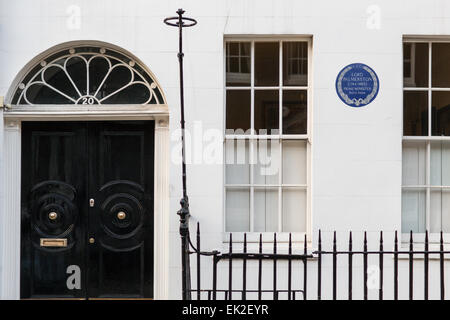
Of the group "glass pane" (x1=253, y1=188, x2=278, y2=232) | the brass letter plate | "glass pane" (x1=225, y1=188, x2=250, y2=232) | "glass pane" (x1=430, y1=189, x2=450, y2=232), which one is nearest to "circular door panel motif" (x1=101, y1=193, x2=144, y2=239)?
the brass letter plate

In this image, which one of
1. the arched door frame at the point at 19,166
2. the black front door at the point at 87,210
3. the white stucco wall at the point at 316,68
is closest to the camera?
the white stucco wall at the point at 316,68

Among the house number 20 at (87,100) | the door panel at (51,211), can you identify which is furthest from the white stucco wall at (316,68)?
the door panel at (51,211)

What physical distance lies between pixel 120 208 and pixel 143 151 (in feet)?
2.37

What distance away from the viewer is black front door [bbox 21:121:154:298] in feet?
25.9

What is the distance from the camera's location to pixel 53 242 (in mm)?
7887

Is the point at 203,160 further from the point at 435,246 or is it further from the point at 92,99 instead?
the point at 435,246

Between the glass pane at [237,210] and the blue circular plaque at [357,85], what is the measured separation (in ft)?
5.19

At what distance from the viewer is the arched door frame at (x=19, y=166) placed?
7.78m

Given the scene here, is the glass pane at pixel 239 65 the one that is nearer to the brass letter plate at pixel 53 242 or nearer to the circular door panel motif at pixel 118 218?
the circular door panel motif at pixel 118 218

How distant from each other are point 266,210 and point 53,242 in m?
2.53

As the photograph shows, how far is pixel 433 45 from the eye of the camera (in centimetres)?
788

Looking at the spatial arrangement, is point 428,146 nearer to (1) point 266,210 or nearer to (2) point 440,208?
(2) point 440,208

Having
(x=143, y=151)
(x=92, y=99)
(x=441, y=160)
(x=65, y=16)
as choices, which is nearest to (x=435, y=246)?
(x=441, y=160)
